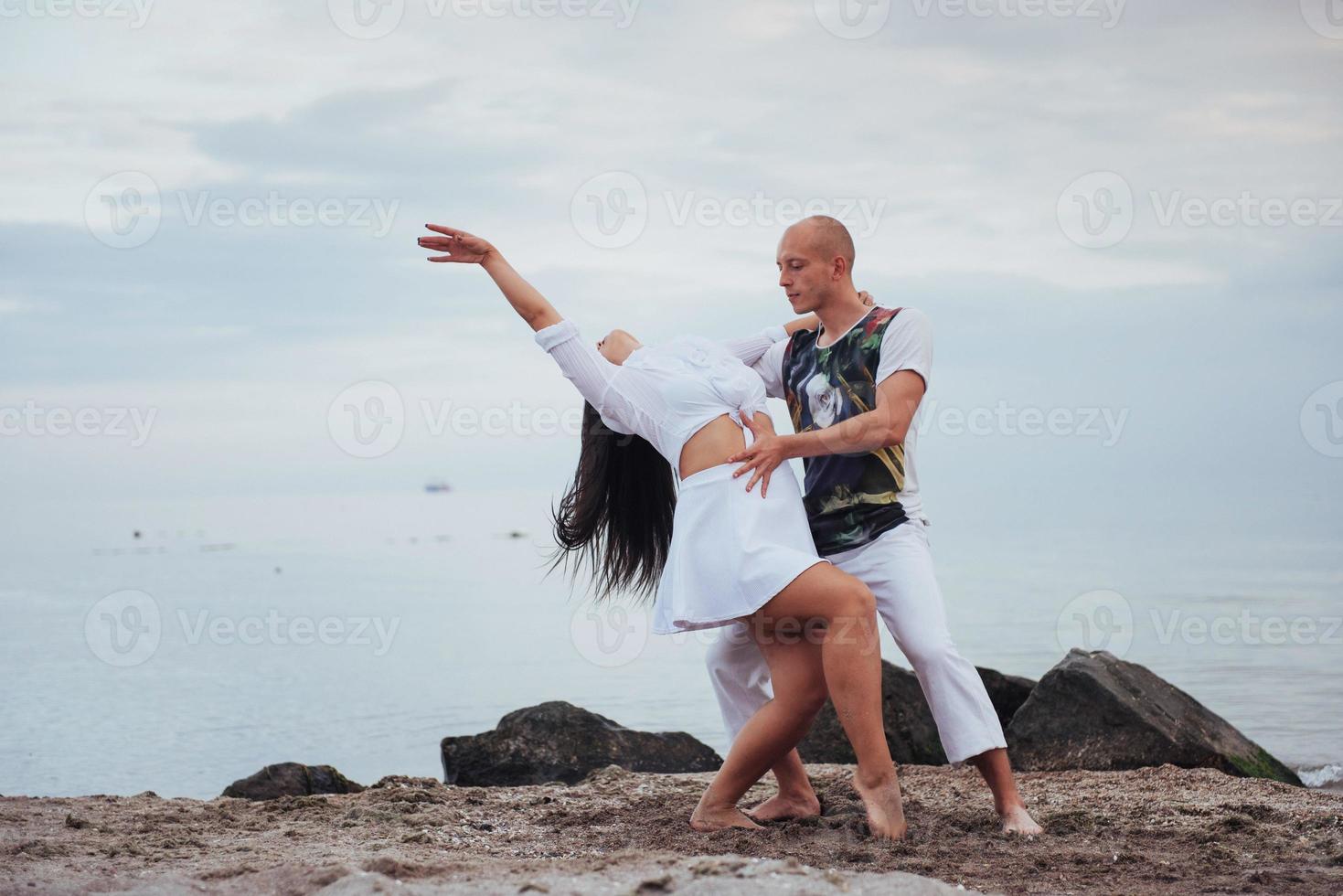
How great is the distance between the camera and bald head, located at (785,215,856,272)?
4895 mm

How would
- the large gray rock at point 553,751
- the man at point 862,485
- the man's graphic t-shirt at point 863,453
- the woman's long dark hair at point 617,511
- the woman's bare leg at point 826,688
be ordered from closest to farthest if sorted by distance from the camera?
the woman's bare leg at point 826,688 < the man at point 862,485 < the man's graphic t-shirt at point 863,453 < the woman's long dark hair at point 617,511 < the large gray rock at point 553,751

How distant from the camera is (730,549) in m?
4.51

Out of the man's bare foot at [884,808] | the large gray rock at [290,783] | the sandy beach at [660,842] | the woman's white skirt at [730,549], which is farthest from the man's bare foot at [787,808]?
the large gray rock at [290,783]

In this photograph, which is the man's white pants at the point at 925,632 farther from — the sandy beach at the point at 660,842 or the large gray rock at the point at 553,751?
the large gray rock at the point at 553,751

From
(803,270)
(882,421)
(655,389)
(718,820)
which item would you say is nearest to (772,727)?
(718,820)

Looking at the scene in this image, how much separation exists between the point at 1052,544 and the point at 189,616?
2227 centimetres

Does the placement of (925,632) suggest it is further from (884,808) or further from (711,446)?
(711,446)

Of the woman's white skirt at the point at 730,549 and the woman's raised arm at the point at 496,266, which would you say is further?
the woman's raised arm at the point at 496,266

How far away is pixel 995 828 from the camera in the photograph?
15.6 feet

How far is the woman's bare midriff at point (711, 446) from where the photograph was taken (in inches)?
184

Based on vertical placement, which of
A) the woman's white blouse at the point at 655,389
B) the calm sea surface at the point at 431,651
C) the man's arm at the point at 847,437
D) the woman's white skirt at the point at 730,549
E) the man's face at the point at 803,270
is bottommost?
the calm sea surface at the point at 431,651

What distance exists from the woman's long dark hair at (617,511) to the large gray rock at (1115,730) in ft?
7.85

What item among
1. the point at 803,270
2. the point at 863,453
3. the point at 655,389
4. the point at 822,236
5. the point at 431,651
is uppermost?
the point at 822,236

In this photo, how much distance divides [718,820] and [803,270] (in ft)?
6.98
